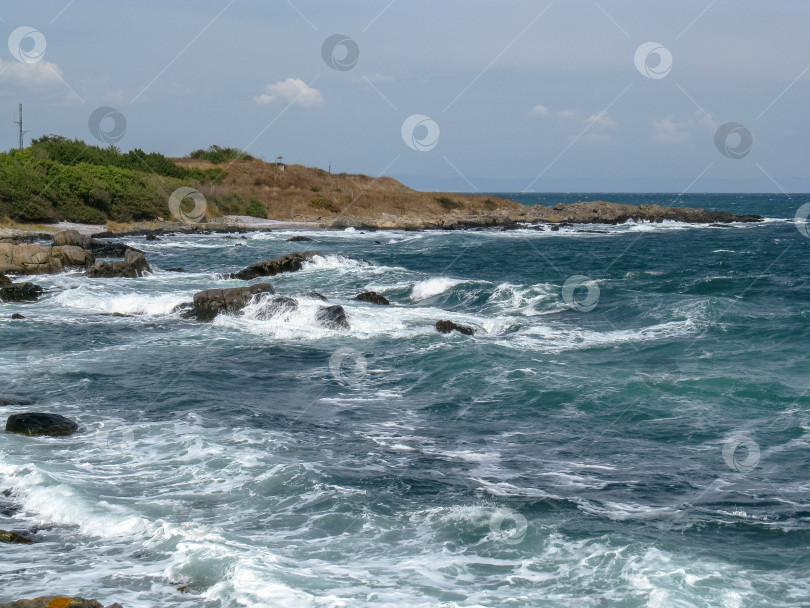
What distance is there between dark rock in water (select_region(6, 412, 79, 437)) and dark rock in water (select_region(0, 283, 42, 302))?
13.9 meters

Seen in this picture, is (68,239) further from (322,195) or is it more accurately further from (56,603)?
(322,195)

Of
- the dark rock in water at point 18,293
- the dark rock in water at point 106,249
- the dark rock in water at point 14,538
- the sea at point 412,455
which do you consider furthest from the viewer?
the dark rock in water at point 106,249

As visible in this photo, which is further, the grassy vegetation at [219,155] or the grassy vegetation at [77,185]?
the grassy vegetation at [219,155]

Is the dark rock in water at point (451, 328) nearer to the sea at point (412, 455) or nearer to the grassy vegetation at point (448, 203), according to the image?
the sea at point (412, 455)

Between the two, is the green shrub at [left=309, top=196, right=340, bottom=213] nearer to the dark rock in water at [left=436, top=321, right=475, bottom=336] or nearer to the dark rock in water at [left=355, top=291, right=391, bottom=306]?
the dark rock in water at [left=355, top=291, right=391, bottom=306]

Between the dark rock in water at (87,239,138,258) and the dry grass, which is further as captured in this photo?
the dry grass

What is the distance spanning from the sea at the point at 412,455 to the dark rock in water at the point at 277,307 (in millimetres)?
106

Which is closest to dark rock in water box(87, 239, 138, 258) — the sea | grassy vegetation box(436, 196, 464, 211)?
the sea

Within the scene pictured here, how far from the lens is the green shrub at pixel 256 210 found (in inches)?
2788

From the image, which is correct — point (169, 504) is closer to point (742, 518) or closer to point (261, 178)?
point (742, 518)

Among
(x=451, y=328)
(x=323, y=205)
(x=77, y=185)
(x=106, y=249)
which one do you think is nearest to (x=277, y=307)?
(x=451, y=328)

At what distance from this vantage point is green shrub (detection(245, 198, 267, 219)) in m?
70.8

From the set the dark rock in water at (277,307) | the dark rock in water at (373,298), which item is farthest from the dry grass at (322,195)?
the dark rock in water at (277,307)

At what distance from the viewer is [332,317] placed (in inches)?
811
